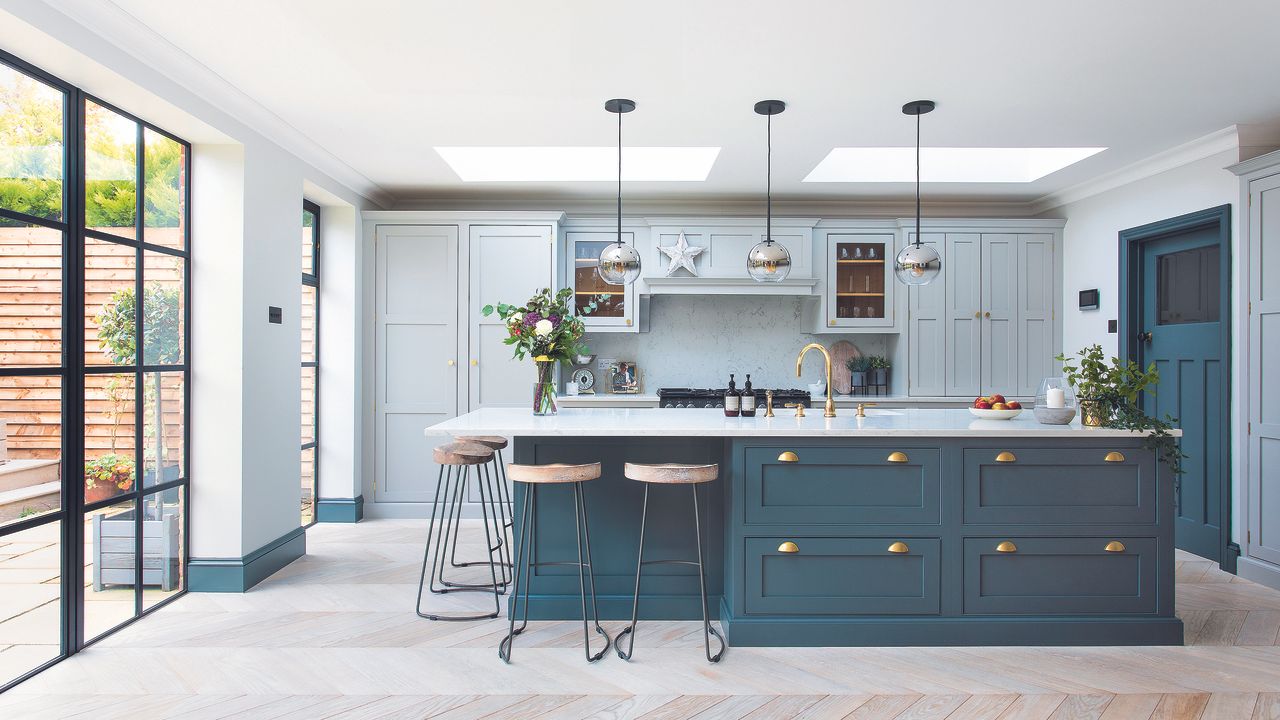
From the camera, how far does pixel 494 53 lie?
3.02m

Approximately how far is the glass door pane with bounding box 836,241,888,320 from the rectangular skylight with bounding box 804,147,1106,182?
0.63 m

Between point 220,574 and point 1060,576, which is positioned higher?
point 1060,576

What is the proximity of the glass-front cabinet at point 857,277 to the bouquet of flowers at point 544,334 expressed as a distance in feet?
8.95

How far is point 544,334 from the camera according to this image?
3559 mm

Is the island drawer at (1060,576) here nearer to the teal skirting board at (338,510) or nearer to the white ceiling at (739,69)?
the white ceiling at (739,69)

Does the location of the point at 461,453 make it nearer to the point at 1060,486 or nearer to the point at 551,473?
the point at 551,473

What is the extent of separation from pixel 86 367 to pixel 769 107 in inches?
133

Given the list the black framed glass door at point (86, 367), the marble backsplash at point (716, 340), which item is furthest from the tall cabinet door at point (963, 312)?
the black framed glass door at point (86, 367)

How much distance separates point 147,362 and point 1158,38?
4.73 m

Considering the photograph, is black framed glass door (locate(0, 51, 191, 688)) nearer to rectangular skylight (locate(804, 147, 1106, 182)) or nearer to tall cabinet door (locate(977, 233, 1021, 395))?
rectangular skylight (locate(804, 147, 1106, 182))

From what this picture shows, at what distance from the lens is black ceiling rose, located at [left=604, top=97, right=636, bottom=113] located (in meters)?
3.57

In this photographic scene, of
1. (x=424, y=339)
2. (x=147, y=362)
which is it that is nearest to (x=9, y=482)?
(x=147, y=362)

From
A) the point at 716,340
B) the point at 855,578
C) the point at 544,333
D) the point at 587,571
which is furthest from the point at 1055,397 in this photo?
the point at 716,340

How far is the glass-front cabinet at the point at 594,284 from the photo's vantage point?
221 inches
